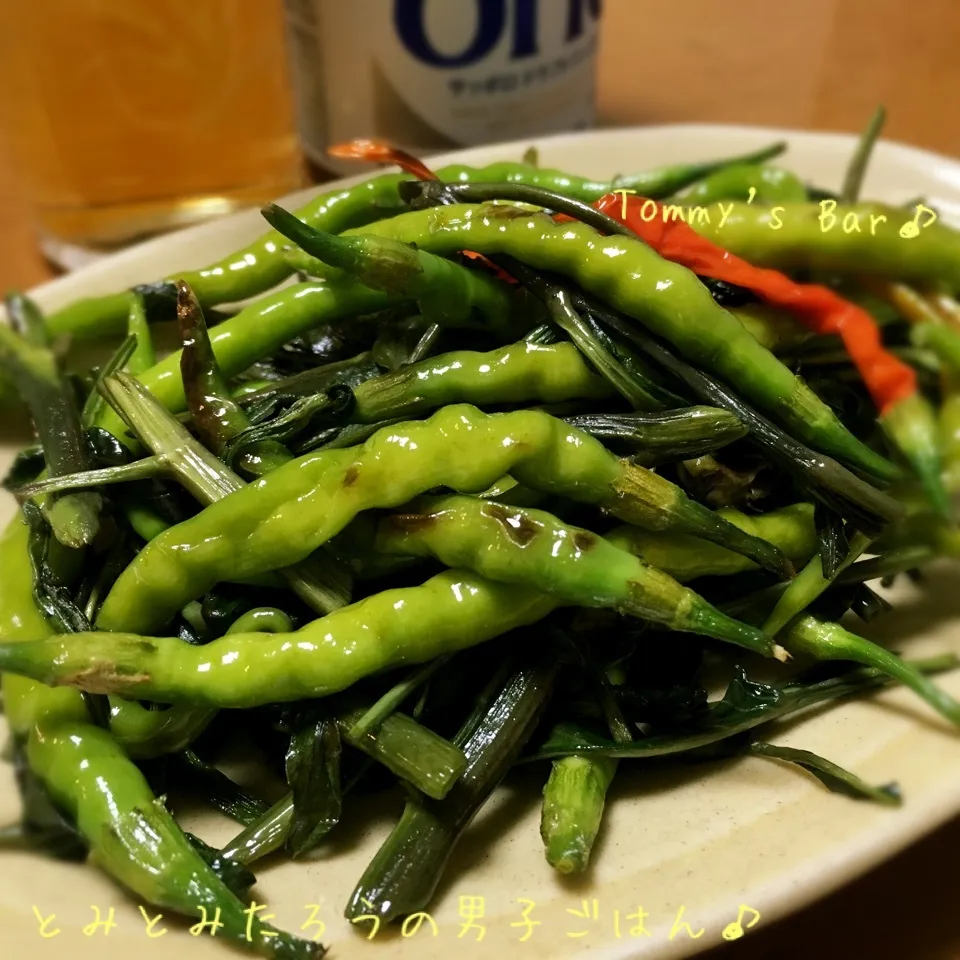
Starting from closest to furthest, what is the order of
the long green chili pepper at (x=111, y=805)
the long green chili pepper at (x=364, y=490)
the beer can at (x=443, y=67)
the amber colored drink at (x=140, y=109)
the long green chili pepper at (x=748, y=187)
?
1. the long green chili pepper at (x=111, y=805)
2. the long green chili pepper at (x=364, y=490)
3. the long green chili pepper at (x=748, y=187)
4. the amber colored drink at (x=140, y=109)
5. the beer can at (x=443, y=67)

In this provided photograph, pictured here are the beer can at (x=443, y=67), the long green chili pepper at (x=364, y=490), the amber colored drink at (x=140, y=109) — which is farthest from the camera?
the beer can at (x=443, y=67)

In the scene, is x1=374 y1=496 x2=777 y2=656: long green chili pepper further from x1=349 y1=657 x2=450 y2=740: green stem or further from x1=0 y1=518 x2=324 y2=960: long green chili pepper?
x1=0 y1=518 x2=324 y2=960: long green chili pepper

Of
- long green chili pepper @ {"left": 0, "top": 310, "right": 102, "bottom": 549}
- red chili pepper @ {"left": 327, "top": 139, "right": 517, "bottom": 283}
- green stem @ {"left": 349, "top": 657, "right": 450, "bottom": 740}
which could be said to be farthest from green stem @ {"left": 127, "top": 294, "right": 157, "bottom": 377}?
green stem @ {"left": 349, "top": 657, "right": 450, "bottom": 740}

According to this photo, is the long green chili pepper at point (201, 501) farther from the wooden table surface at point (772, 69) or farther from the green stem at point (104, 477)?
the wooden table surface at point (772, 69)

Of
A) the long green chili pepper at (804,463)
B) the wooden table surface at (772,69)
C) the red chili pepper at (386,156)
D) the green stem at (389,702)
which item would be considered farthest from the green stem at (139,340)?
the wooden table surface at (772,69)

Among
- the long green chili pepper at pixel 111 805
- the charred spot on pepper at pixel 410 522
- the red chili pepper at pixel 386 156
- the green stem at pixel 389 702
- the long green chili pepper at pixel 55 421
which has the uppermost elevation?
the red chili pepper at pixel 386 156

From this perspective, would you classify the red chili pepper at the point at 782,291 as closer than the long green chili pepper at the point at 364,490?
No

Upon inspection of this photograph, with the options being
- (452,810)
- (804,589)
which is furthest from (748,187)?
(452,810)
